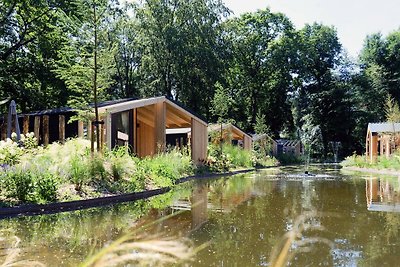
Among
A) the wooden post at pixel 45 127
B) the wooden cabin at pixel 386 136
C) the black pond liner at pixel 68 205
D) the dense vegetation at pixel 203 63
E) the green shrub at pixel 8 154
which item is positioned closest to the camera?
the black pond liner at pixel 68 205

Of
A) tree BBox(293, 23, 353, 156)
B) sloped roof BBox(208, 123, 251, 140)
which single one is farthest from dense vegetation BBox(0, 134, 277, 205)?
tree BBox(293, 23, 353, 156)

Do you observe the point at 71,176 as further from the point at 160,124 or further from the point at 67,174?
the point at 160,124

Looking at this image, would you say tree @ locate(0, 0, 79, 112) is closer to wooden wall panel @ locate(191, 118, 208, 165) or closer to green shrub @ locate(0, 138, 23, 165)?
wooden wall panel @ locate(191, 118, 208, 165)

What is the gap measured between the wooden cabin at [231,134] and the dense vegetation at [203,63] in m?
1.13

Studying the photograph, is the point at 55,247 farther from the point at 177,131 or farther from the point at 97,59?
the point at 177,131

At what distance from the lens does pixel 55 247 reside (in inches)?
209

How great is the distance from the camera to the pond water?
4.90 metres

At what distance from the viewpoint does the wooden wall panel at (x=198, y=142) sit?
21672 millimetres

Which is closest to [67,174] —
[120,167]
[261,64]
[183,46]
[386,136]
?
[120,167]

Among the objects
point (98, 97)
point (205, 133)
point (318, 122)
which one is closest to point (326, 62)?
point (318, 122)

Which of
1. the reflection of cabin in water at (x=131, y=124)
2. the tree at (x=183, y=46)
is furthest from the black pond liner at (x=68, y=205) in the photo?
the tree at (x=183, y=46)

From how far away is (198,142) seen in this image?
72.5 feet

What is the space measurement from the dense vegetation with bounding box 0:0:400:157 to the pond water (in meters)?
5.70

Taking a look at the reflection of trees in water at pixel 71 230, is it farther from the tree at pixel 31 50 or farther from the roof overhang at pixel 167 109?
the tree at pixel 31 50
